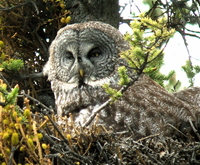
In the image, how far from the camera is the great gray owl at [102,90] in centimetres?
317

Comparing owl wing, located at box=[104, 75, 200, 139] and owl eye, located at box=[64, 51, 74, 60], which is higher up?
owl eye, located at box=[64, 51, 74, 60]

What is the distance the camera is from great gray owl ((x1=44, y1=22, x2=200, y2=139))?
3.17m

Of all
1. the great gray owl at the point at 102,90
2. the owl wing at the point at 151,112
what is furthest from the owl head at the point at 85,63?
the owl wing at the point at 151,112

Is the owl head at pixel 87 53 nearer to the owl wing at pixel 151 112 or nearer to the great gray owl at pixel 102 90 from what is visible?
the great gray owl at pixel 102 90

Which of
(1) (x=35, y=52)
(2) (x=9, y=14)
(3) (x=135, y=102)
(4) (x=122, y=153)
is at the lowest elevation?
(4) (x=122, y=153)

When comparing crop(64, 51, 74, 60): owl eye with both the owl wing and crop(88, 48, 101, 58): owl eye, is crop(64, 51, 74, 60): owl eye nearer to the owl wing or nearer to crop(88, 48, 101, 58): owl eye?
crop(88, 48, 101, 58): owl eye

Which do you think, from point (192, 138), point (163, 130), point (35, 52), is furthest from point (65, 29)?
point (192, 138)

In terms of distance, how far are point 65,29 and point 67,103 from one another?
1.95 ft

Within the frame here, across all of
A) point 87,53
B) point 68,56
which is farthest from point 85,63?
point 68,56

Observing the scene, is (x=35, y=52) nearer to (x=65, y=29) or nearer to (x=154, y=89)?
(x=65, y=29)

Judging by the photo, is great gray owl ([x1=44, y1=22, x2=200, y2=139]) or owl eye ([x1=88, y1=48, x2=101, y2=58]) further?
owl eye ([x1=88, y1=48, x2=101, y2=58])

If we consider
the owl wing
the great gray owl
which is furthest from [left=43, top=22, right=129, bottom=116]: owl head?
the owl wing

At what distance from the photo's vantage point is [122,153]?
2.61m

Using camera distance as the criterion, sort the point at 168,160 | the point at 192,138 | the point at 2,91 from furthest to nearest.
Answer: the point at 192,138 < the point at 168,160 < the point at 2,91
